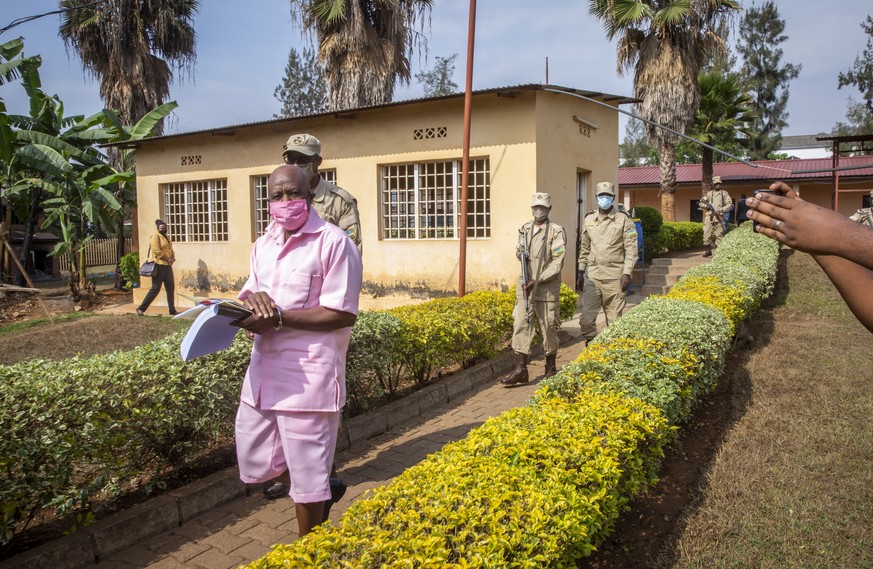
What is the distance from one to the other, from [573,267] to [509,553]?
374 inches

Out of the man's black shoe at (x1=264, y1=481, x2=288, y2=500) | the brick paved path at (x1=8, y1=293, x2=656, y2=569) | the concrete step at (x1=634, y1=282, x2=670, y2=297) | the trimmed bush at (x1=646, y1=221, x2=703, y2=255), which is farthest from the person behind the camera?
the trimmed bush at (x1=646, y1=221, x2=703, y2=255)

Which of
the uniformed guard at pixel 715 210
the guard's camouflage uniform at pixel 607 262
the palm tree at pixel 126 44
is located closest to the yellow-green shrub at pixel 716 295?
the guard's camouflage uniform at pixel 607 262

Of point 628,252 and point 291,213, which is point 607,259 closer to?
point 628,252

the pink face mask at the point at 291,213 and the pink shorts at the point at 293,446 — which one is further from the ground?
the pink face mask at the point at 291,213

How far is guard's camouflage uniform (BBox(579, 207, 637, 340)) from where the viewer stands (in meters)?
7.48

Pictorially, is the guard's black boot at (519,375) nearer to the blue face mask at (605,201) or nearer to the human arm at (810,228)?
the blue face mask at (605,201)

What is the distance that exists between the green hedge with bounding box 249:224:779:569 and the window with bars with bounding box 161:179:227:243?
11816mm

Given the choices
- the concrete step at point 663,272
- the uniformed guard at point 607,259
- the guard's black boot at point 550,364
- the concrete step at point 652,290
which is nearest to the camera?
the guard's black boot at point 550,364

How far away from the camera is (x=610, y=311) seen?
7.61 metres

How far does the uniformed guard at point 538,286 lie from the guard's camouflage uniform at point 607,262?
3.24ft

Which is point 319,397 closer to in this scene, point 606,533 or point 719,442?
point 606,533

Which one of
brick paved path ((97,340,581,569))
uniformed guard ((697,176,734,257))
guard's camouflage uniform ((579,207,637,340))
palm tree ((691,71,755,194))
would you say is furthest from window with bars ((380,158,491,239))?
palm tree ((691,71,755,194))

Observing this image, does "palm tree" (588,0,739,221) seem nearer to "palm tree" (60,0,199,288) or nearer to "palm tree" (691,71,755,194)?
"palm tree" (691,71,755,194)

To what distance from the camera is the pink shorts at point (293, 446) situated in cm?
286
